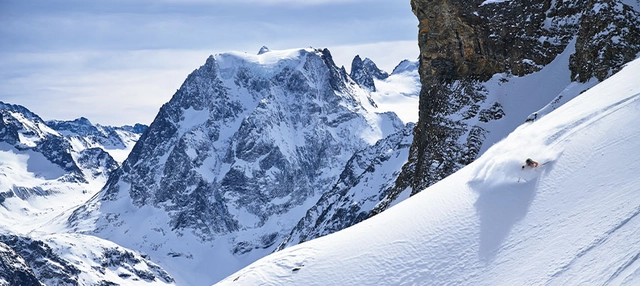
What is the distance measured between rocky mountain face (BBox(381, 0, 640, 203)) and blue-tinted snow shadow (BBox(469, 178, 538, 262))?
59.8ft

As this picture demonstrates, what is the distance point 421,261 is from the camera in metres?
19.4

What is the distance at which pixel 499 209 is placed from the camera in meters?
20.2

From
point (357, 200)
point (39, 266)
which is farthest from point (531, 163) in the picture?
point (39, 266)

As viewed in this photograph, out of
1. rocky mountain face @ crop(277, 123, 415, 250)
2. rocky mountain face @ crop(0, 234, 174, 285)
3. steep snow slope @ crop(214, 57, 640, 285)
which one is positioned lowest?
rocky mountain face @ crop(0, 234, 174, 285)

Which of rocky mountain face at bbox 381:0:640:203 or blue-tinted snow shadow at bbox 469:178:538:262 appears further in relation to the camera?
rocky mountain face at bbox 381:0:640:203

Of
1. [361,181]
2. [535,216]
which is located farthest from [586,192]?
[361,181]

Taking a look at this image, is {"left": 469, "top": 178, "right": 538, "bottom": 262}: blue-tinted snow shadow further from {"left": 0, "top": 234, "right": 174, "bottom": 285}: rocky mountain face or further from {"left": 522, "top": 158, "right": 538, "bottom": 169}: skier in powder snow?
{"left": 0, "top": 234, "right": 174, "bottom": 285}: rocky mountain face

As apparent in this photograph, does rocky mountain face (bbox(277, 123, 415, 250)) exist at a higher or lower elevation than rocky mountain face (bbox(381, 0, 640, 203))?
lower

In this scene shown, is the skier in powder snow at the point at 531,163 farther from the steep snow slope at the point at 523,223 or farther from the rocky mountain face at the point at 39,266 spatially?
the rocky mountain face at the point at 39,266

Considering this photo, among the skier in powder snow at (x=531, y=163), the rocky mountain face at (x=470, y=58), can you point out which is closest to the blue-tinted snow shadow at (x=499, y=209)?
the skier in powder snow at (x=531, y=163)

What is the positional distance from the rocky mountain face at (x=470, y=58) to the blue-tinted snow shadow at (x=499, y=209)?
18.2m

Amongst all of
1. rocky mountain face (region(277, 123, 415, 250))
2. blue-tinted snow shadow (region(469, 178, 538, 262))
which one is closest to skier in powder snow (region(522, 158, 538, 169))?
blue-tinted snow shadow (region(469, 178, 538, 262))

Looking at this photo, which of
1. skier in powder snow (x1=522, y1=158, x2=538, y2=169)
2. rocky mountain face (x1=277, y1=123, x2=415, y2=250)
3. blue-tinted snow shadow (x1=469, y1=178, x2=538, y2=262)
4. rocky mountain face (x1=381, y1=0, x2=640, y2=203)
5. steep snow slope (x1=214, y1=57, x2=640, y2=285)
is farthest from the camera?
rocky mountain face (x1=277, y1=123, x2=415, y2=250)

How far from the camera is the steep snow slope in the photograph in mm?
15906
